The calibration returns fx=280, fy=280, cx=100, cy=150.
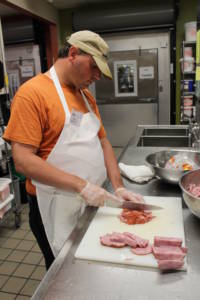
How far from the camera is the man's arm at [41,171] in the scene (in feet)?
3.74

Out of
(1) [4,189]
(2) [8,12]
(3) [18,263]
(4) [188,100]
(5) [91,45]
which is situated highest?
(2) [8,12]

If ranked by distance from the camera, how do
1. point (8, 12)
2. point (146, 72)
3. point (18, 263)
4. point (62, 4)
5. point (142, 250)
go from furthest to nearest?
point (146, 72), point (62, 4), point (8, 12), point (18, 263), point (142, 250)

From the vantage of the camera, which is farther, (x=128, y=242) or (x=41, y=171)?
(x=41, y=171)

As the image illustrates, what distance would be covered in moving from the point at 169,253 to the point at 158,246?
0.07m

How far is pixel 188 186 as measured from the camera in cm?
123

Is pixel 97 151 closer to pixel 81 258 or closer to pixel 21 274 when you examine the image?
pixel 81 258

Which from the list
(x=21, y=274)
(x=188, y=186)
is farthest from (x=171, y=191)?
(x=21, y=274)

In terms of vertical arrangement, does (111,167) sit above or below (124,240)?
above

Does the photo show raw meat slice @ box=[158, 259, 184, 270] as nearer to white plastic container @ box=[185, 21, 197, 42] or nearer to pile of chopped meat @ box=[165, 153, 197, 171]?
pile of chopped meat @ box=[165, 153, 197, 171]

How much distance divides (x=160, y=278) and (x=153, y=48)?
179 inches

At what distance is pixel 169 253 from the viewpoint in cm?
82

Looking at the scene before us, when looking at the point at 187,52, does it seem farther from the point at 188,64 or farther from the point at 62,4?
the point at 62,4

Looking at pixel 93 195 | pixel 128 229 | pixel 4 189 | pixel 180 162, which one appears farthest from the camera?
pixel 4 189

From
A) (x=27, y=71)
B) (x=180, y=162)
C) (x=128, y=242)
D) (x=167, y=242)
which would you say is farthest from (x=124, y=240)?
(x=27, y=71)
